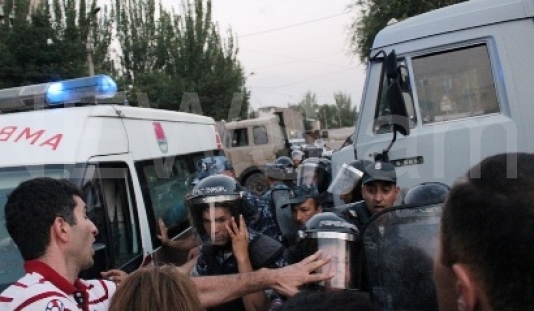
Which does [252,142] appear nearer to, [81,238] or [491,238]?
[81,238]

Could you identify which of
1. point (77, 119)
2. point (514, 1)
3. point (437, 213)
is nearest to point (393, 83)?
point (514, 1)

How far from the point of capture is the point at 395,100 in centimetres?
460

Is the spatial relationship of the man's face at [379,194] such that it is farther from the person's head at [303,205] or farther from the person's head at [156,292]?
the person's head at [156,292]

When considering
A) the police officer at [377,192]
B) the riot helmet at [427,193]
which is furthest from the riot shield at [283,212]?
the riot helmet at [427,193]

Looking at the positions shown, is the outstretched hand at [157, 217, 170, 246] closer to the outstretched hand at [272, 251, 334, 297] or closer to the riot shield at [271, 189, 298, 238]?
the riot shield at [271, 189, 298, 238]

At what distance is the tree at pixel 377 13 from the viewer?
11.6 m

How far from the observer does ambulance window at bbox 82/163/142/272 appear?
11.3ft

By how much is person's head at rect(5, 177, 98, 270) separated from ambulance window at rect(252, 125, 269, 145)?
16.2m

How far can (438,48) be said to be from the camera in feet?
15.3

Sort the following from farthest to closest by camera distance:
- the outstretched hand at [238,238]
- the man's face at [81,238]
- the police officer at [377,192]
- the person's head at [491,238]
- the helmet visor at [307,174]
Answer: the helmet visor at [307,174], the police officer at [377,192], the outstretched hand at [238,238], the man's face at [81,238], the person's head at [491,238]

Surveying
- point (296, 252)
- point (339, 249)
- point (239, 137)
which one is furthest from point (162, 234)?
point (239, 137)

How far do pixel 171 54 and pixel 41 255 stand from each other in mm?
25934

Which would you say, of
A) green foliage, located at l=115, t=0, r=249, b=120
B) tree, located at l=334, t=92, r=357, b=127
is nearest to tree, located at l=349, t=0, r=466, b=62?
green foliage, located at l=115, t=0, r=249, b=120

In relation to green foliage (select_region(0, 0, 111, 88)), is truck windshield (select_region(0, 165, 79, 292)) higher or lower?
lower
